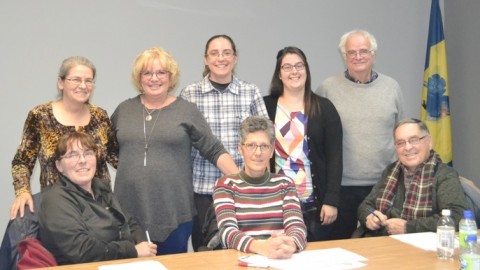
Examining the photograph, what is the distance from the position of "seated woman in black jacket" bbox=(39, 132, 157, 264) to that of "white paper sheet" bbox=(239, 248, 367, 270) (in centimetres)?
62

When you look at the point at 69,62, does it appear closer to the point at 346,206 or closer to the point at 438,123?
the point at 346,206

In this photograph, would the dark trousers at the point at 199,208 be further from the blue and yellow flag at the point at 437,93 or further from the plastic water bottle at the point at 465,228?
the blue and yellow flag at the point at 437,93

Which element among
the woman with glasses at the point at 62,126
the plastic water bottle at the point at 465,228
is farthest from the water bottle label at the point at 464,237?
the woman with glasses at the point at 62,126

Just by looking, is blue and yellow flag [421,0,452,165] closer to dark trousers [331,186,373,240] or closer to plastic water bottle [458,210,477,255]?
dark trousers [331,186,373,240]

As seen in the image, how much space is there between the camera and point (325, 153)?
125 inches

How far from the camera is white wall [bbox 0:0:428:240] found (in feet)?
13.3

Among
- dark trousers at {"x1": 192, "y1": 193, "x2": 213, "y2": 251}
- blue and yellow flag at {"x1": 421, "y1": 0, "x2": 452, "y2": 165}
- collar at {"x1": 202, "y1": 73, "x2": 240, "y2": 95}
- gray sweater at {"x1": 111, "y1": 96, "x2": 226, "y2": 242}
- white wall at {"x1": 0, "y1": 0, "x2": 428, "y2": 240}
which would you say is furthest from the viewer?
blue and yellow flag at {"x1": 421, "y1": 0, "x2": 452, "y2": 165}

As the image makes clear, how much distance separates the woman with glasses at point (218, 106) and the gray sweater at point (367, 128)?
23.2 inches

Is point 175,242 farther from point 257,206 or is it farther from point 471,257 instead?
point 471,257

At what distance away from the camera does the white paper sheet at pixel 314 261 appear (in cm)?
206

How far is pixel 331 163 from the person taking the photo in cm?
313

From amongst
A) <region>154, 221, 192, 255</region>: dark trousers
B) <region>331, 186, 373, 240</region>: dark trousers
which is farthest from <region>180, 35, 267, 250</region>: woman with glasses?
<region>331, 186, 373, 240</region>: dark trousers

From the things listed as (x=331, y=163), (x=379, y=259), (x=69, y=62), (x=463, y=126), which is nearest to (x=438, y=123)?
(x=463, y=126)

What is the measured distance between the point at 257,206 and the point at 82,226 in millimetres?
781
